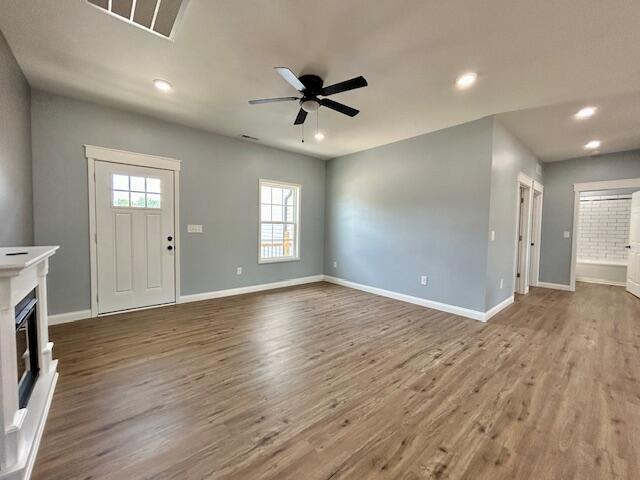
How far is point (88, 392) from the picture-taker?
199cm

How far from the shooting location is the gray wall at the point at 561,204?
16.6 feet

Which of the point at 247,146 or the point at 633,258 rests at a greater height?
the point at 247,146

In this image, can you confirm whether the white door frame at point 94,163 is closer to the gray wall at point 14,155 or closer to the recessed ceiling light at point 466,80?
the gray wall at point 14,155

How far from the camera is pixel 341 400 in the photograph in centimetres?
196

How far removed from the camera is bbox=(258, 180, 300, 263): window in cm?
518

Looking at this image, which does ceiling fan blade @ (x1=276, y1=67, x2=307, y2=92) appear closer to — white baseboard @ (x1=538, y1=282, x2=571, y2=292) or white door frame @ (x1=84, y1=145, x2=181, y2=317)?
white door frame @ (x1=84, y1=145, x2=181, y2=317)

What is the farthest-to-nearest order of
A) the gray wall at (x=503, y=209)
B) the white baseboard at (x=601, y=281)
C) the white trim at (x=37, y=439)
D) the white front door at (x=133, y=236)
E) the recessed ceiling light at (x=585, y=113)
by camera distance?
the white baseboard at (x=601, y=281), the gray wall at (x=503, y=209), the white front door at (x=133, y=236), the recessed ceiling light at (x=585, y=113), the white trim at (x=37, y=439)

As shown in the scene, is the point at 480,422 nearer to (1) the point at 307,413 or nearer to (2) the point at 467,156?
(1) the point at 307,413

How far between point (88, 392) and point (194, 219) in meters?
2.69

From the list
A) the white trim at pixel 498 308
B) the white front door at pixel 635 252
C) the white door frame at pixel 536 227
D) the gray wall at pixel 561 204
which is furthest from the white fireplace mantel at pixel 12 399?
the white front door at pixel 635 252

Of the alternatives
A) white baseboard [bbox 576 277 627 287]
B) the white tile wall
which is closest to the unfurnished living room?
white baseboard [bbox 576 277 627 287]

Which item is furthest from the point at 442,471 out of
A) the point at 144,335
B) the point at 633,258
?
the point at 633,258

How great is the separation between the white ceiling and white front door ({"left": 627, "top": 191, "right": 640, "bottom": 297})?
97.6 inches

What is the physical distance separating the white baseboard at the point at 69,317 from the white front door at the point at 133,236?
6.2 inches
